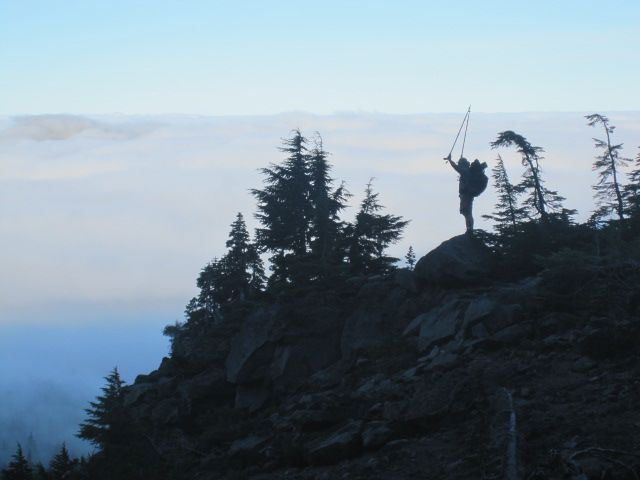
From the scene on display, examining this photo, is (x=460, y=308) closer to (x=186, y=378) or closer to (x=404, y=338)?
(x=404, y=338)

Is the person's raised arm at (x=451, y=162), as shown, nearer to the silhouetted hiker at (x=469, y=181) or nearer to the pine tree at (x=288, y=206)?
the silhouetted hiker at (x=469, y=181)

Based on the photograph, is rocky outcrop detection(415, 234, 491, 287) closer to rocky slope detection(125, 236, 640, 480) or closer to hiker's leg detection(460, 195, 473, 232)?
rocky slope detection(125, 236, 640, 480)

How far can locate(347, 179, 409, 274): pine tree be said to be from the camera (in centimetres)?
3634

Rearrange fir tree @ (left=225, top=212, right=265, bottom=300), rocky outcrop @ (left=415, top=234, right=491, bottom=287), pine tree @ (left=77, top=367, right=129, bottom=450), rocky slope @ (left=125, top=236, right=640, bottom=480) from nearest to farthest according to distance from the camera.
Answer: rocky slope @ (left=125, top=236, right=640, bottom=480) → pine tree @ (left=77, top=367, right=129, bottom=450) → rocky outcrop @ (left=415, top=234, right=491, bottom=287) → fir tree @ (left=225, top=212, right=265, bottom=300)

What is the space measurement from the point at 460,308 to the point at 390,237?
1524cm

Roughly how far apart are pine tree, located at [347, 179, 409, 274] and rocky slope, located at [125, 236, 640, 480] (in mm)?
5325

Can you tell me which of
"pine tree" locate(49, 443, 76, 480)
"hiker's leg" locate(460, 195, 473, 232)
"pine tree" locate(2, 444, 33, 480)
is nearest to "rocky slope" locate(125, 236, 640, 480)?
"hiker's leg" locate(460, 195, 473, 232)

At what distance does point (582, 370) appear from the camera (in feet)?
53.6

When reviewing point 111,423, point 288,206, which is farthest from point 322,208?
point 111,423

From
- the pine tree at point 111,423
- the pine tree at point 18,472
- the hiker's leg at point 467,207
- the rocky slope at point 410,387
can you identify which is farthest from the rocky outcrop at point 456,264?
the pine tree at point 18,472

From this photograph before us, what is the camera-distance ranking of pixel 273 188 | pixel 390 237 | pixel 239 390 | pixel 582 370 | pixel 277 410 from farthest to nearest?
1. pixel 273 188
2. pixel 390 237
3. pixel 239 390
4. pixel 277 410
5. pixel 582 370

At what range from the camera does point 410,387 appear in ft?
61.7

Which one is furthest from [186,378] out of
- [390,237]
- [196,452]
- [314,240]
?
[390,237]

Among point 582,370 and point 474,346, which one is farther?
point 474,346
